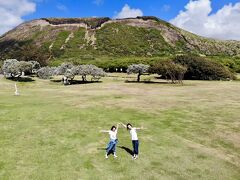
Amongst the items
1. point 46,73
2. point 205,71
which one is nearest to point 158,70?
point 205,71

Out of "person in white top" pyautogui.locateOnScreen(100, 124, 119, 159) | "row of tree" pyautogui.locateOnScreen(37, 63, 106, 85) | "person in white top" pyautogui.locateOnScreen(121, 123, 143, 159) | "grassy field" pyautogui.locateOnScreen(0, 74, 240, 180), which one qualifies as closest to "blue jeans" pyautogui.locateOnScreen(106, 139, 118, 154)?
"person in white top" pyautogui.locateOnScreen(100, 124, 119, 159)

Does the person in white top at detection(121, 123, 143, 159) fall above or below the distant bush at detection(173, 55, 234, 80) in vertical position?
below

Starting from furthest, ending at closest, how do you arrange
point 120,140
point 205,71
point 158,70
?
1. point 205,71
2. point 158,70
3. point 120,140

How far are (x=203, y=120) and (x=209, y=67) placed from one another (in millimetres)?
58651

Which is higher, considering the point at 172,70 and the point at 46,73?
the point at 172,70

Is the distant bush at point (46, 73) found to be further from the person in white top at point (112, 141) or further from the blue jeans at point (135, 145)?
the blue jeans at point (135, 145)

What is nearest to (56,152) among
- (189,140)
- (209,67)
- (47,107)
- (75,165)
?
(75,165)

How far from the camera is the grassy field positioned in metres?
22.7

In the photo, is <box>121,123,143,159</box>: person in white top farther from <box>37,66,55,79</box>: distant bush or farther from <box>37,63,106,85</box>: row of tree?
<box>37,66,55,79</box>: distant bush

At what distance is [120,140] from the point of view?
29219 mm

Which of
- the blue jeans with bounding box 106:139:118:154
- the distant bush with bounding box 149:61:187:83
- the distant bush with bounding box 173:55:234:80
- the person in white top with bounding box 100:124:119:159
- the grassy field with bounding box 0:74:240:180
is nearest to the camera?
the grassy field with bounding box 0:74:240:180

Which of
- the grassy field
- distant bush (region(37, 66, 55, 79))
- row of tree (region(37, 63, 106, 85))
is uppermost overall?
row of tree (region(37, 63, 106, 85))

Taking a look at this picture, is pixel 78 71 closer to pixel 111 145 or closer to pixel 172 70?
pixel 172 70

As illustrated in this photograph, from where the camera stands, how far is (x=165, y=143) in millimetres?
28609
